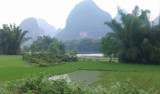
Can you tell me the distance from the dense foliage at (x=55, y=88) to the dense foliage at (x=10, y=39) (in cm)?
1705

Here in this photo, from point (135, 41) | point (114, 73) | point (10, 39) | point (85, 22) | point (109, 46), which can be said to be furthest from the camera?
point (85, 22)

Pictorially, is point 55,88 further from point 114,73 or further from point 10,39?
point 10,39

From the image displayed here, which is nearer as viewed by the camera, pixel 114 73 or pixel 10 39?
pixel 114 73

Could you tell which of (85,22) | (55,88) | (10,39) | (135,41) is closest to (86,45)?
(10,39)

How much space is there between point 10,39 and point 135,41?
1471cm

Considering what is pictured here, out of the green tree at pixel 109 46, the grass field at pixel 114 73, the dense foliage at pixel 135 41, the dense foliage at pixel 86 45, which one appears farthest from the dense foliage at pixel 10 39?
the dense foliage at pixel 86 45

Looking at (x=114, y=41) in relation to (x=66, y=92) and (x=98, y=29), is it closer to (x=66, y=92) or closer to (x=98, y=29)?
(x=66, y=92)

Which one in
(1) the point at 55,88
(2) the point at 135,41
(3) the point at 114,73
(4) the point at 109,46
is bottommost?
(3) the point at 114,73

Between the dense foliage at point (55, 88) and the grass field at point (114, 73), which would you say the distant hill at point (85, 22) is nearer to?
the grass field at point (114, 73)

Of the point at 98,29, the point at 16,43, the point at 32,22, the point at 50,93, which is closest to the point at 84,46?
the point at 16,43

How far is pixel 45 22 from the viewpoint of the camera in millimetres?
130125

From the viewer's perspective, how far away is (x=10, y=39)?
733 inches

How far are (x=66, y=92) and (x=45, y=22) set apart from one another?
13311 centimetres

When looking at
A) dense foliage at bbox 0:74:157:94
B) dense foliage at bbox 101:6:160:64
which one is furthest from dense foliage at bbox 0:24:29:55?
dense foliage at bbox 0:74:157:94
